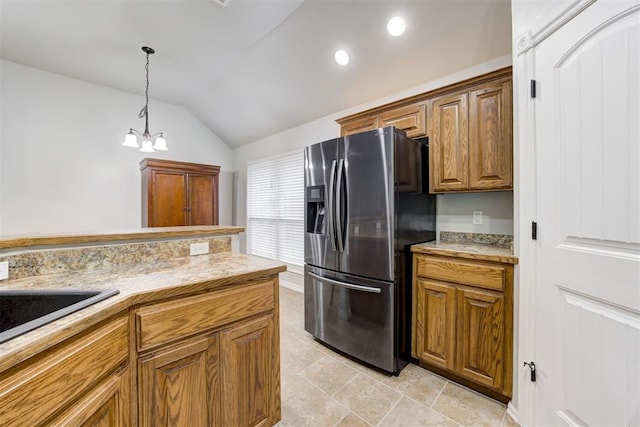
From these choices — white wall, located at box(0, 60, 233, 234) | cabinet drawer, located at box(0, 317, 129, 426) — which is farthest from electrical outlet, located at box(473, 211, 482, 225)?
white wall, located at box(0, 60, 233, 234)

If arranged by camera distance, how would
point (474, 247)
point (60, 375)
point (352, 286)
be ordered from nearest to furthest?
point (60, 375), point (474, 247), point (352, 286)

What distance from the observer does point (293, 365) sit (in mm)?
2180

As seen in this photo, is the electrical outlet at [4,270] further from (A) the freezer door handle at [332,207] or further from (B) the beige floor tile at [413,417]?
(B) the beige floor tile at [413,417]

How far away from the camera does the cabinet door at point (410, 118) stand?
2246 millimetres

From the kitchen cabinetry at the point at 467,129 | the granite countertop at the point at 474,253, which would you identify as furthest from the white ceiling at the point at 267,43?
the granite countertop at the point at 474,253

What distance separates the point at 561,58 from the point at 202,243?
7.30ft

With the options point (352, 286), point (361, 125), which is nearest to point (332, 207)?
point (352, 286)

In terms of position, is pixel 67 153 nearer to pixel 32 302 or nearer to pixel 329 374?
pixel 32 302

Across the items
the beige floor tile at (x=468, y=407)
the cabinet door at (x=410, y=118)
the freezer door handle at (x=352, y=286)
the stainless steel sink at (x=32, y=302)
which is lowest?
the beige floor tile at (x=468, y=407)

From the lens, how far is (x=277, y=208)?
14.7 ft

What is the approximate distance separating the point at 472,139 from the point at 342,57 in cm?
158

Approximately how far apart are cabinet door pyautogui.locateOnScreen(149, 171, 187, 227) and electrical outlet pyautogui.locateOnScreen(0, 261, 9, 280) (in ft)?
9.68

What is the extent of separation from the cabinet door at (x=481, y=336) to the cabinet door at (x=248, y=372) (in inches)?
51.1

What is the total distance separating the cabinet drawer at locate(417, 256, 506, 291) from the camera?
5.52 ft
